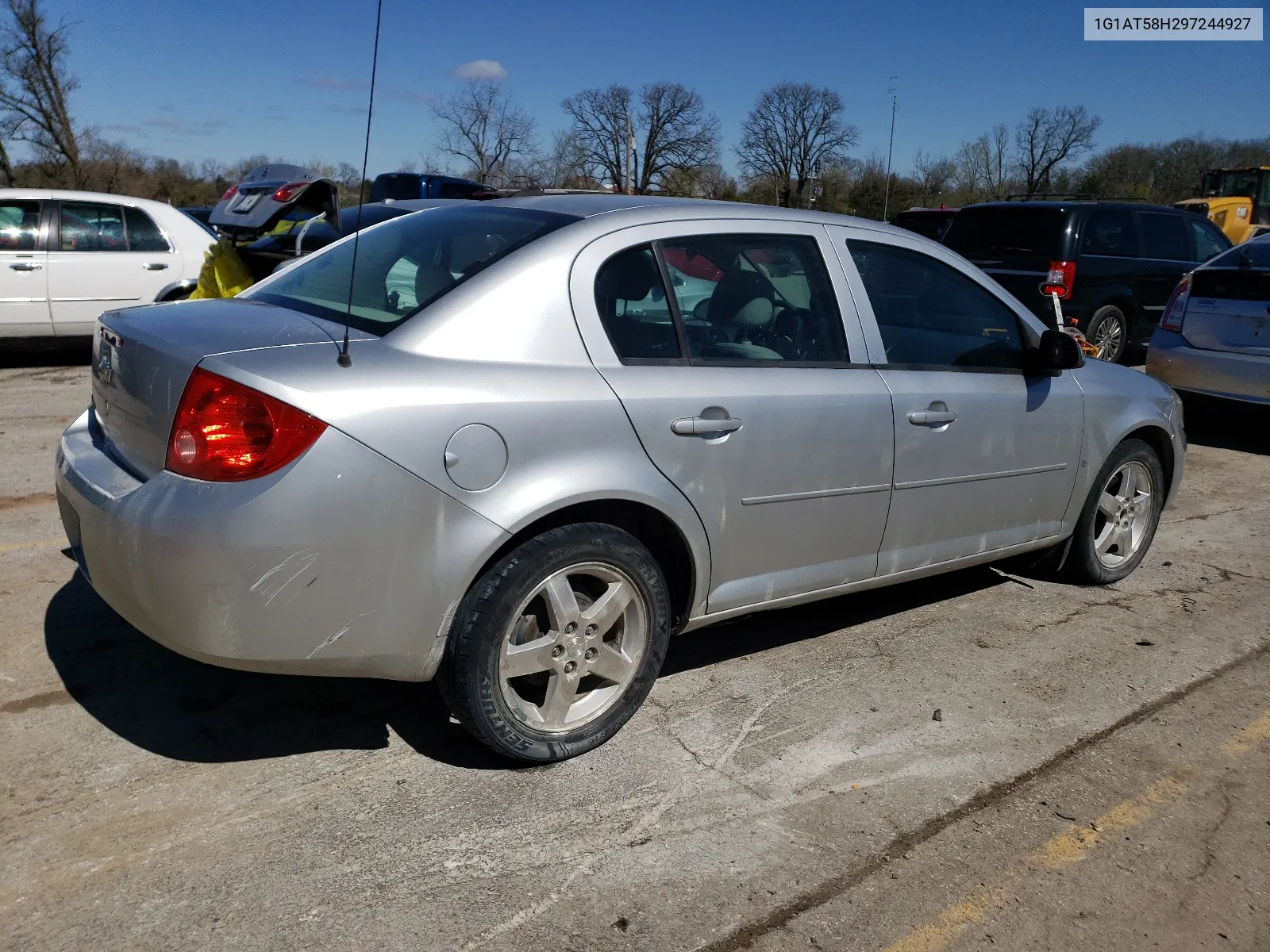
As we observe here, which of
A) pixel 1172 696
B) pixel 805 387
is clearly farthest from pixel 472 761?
pixel 1172 696

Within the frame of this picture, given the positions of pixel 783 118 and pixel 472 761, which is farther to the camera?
pixel 783 118

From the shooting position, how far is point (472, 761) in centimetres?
317

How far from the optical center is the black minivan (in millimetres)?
10898

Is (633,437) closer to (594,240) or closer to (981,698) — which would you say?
(594,240)

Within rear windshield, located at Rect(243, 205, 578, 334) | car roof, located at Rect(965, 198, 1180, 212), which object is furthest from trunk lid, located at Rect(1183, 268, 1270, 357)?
rear windshield, located at Rect(243, 205, 578, 334)

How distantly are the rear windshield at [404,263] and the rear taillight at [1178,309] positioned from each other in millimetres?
6758

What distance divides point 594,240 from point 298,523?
4.02 feet

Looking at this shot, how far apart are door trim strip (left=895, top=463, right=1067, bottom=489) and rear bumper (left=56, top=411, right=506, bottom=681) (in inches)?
66.6

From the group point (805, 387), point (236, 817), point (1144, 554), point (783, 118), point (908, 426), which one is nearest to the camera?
point (236, 817)

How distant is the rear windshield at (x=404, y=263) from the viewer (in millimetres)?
3107

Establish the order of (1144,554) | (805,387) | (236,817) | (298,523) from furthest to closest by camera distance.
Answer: (1144,554), (805,387), (236,817), (298,523)

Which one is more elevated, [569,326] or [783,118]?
[783,118]

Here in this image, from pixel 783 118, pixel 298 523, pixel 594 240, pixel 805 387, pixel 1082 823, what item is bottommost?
pixel 1082 823

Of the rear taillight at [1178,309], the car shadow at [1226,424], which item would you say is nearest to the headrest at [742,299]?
the car shadow at [1226,424]
